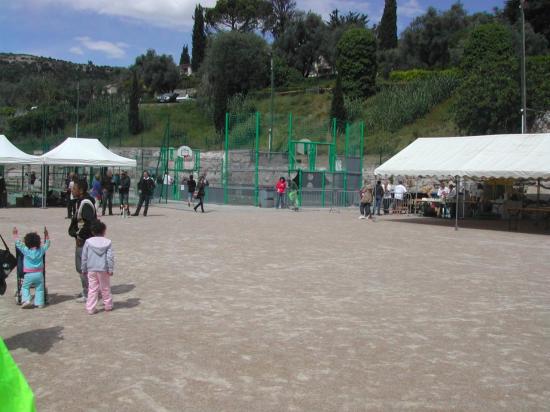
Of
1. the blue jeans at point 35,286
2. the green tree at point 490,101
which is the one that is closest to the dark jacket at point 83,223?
the blue jeans at point 35,286

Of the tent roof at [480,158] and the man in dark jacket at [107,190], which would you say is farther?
the man in dark jacket at [107,190]

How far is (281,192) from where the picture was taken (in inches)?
1048

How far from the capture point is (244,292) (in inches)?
325

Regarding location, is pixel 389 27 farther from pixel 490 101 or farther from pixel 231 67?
pixel 490 101

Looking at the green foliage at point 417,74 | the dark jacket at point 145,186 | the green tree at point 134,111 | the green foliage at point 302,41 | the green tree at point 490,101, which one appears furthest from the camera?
the green foliage at point 302,41

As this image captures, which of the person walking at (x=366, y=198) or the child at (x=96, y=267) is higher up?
A: the person walking at (x=366, y=198)

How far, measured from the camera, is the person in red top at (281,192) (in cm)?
2629

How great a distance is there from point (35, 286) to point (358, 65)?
5284 centimetres

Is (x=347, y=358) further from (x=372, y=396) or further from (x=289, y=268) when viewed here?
(x=289, y=268)

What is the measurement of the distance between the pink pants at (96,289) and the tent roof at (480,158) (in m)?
13.3

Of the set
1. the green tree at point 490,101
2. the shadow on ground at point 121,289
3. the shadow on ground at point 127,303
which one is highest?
the green tree at point 490,101

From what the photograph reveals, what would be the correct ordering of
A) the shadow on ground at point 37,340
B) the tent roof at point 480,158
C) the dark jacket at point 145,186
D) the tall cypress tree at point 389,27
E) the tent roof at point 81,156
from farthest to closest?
the tall cypress tree at point 389,27 → the tent roof at point 81,156 → the dark jacket at point 145,186 → the tent roof at point 480,158 → the shadow on ground at point 37,340

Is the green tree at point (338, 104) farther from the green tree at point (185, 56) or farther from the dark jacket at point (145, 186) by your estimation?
the green tree at point (185, 56)

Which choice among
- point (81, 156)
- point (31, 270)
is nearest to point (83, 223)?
point (31, 270)
